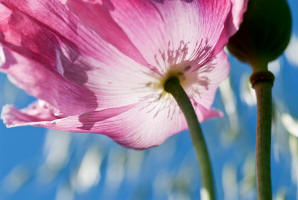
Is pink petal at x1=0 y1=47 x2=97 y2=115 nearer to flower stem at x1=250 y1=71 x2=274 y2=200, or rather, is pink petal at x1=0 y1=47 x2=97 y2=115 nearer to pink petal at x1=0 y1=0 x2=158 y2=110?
pink petal at x1=0 y1=0 x2=158 y2=110

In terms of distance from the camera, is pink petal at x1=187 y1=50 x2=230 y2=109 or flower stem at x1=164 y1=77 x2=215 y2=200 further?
pink petal at x1=187 y1=50 x2=230 y2=109

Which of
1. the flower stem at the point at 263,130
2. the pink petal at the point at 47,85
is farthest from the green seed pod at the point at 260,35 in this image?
the pink petal at the point at 47,85

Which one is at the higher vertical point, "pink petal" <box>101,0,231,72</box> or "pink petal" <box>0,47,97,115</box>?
"pink petal" <box>101,0,231,72</box>

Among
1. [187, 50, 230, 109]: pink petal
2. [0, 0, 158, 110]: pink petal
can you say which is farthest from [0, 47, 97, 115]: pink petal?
[187, 50, 230, 109]: pink petal

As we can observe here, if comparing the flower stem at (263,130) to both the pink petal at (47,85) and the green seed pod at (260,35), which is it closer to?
the green seed pod at (260,35)

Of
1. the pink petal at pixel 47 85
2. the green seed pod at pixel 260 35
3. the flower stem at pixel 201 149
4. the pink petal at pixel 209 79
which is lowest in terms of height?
the flower stem at pixel 201 149

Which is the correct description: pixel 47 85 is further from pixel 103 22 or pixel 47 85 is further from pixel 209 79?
pixel 209 79

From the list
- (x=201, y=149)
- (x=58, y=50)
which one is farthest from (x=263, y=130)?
(x=58, y=50)
